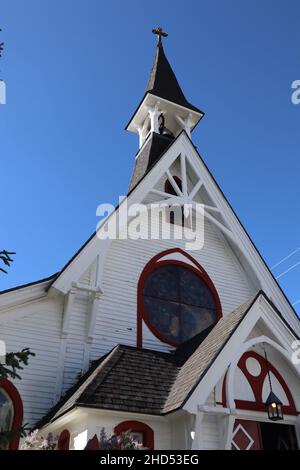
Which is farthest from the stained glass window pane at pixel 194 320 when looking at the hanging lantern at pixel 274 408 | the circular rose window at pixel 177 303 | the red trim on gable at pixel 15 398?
the red trim on gable at pixel 15 398

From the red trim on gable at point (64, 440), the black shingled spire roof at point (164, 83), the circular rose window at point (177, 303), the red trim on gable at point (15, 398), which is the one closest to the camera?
the red trim on gable at point (64, 440)

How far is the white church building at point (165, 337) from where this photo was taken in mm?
9102

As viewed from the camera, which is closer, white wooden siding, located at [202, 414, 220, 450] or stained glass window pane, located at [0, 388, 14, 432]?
white wooden siding, located at [202, 414, 220, 450]

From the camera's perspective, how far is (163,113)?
20.4 metres

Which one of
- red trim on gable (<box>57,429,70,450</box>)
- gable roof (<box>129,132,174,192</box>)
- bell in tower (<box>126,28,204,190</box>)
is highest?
bell in tower (<box>126,28,204,190</box>)

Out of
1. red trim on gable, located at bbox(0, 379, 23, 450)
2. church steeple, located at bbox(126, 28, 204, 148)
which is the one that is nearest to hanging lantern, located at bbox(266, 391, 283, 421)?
red trim on gable, located at bbox(0, 379, 23, 450)

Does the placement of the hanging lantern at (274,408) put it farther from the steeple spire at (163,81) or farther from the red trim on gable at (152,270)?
the steeple spire at (163,81)

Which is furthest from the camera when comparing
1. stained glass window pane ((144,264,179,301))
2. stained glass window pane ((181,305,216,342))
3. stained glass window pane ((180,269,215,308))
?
stained glass window pane ((180,269,215,308))

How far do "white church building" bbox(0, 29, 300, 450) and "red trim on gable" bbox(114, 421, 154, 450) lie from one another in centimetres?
3

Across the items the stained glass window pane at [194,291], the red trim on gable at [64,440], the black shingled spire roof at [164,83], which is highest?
the black shingled spire roof at [164,83]

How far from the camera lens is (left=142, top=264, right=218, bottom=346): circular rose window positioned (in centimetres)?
1303

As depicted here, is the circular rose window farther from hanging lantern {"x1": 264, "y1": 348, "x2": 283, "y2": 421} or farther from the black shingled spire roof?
the black shingled spire roof

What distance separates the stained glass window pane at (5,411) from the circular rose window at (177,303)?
422 cm
